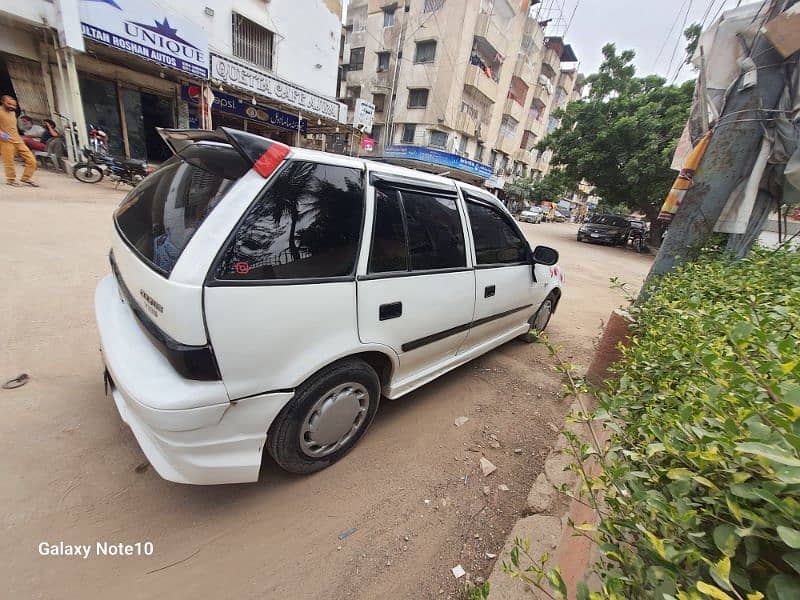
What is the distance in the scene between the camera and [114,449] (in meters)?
1.92

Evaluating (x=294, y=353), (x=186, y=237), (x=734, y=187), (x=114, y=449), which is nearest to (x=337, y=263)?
(x=294, y=353)

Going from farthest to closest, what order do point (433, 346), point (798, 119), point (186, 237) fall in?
point (798, 119), point (433, 346), point (186, 237)

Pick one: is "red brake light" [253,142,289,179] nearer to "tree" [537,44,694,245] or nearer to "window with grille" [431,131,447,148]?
"tree" [537,44,694,245]

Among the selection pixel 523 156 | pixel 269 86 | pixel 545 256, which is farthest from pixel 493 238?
pixel 523 156

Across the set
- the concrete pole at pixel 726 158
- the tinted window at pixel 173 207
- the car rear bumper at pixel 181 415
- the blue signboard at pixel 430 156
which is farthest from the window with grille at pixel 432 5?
the car rear bumper at pixel 181 415

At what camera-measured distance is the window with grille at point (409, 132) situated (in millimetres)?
22656

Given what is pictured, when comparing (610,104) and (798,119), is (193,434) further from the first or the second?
(610,104)

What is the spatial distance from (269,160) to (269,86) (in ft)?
42.5

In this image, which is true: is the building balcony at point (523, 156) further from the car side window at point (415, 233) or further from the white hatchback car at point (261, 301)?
the white hatchback car at point (261, 301)

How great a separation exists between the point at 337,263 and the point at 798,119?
3.77 m

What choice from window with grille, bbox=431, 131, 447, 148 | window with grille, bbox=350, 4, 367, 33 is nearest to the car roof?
window with grille, bbox=431, 131, 447, 148

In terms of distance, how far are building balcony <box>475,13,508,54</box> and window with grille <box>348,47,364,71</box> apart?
817 cm

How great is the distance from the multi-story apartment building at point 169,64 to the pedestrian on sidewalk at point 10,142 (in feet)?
7.94

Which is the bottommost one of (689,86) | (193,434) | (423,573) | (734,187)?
(423,573)
